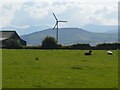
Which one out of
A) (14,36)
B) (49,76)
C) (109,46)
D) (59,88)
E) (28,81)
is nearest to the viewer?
(59,88)

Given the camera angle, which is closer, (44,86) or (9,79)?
(44,86)

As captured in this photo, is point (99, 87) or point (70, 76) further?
point (70, 76)

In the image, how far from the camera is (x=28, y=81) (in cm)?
2322

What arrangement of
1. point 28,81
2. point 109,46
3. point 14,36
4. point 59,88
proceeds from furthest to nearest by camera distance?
1. point 14,36
2. point 109,46
3. point 28,81
4. point 59,88

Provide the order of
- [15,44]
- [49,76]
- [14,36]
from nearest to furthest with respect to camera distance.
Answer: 1. [49,76]
2. [15,44]
3. [14,36]

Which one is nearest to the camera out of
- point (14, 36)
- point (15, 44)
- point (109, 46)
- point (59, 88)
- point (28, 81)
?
point (59, 88)

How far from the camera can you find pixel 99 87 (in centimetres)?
2095

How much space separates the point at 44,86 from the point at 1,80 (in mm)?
3583

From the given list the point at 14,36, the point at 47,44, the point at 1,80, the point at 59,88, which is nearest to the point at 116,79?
the point at 59,88

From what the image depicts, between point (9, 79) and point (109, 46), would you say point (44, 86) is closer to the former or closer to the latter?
point (9, 79)

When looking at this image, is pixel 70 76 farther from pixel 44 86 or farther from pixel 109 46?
pixel 109 46

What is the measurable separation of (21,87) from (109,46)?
295ft

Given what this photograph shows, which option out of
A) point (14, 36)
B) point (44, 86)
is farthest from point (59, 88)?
point (14, 36)

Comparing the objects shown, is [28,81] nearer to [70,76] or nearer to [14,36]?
[70,76]
